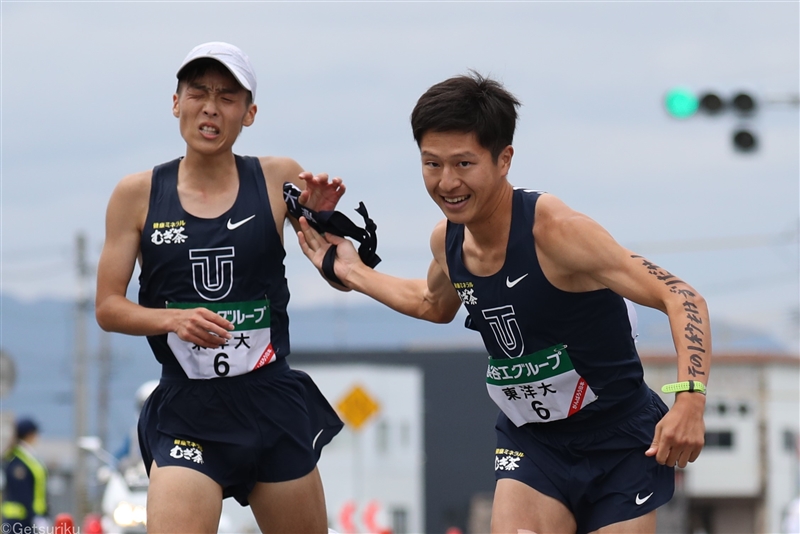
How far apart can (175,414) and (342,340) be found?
7280 centimetres

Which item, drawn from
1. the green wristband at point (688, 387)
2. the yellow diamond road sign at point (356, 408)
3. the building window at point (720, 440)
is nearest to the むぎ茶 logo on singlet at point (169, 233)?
the green wristband at point (688, 387)

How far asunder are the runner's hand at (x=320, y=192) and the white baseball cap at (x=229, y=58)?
527 millimetres

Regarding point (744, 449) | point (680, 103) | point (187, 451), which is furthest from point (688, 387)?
point (744, 449)

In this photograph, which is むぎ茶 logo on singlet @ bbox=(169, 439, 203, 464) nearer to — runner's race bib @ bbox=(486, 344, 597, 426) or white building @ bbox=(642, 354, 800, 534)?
runner's race bib @ bbox=(486, 344, 597, 426)

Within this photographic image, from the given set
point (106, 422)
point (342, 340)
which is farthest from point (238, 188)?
point (342, 340)

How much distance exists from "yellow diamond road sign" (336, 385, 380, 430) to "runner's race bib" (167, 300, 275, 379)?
48.8 feet

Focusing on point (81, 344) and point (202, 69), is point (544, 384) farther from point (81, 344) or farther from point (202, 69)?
point (81, 344)

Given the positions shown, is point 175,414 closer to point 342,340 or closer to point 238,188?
point 238,188

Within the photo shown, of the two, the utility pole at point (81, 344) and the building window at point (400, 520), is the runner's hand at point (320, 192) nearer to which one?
the utility pole at point (81, 344)

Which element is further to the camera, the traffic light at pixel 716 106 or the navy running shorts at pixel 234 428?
the traffic light at pixel 716 106

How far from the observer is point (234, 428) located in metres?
5.91

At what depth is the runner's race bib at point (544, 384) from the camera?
5660 millimetres

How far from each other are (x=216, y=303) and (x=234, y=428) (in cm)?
59

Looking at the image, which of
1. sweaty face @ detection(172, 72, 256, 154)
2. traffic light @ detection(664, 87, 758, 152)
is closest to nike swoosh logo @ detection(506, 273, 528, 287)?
sweaty face @ detection(172, 72, 256, 154)
